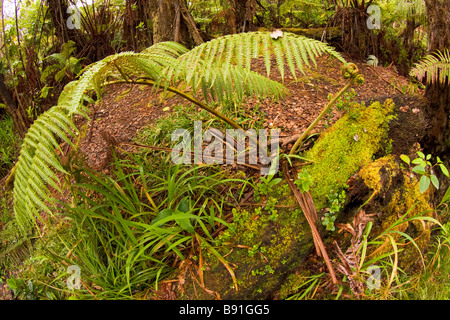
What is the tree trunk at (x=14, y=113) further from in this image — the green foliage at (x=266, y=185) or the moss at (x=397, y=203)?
the moss at (x=397, y=203)

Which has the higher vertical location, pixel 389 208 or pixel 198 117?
pixel 198 117

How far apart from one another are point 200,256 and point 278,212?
1.60 ft

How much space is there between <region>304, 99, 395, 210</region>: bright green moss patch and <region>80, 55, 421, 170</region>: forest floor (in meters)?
0.14

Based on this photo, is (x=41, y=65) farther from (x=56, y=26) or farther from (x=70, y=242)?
(x=70, y=242)

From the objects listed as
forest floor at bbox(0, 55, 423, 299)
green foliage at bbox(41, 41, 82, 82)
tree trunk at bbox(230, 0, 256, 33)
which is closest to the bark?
green foliage at bbox(41, 41, 82, 82)

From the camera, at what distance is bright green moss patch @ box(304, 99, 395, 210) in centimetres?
163

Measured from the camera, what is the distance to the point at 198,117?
2.22 m

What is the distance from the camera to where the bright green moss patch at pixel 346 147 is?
5.35 feet

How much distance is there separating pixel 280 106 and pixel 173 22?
1.72m

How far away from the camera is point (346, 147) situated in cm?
175

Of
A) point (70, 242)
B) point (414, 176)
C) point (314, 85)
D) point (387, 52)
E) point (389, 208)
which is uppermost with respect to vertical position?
point (387, 52)

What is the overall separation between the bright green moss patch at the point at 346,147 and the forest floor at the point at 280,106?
0.14 meters
